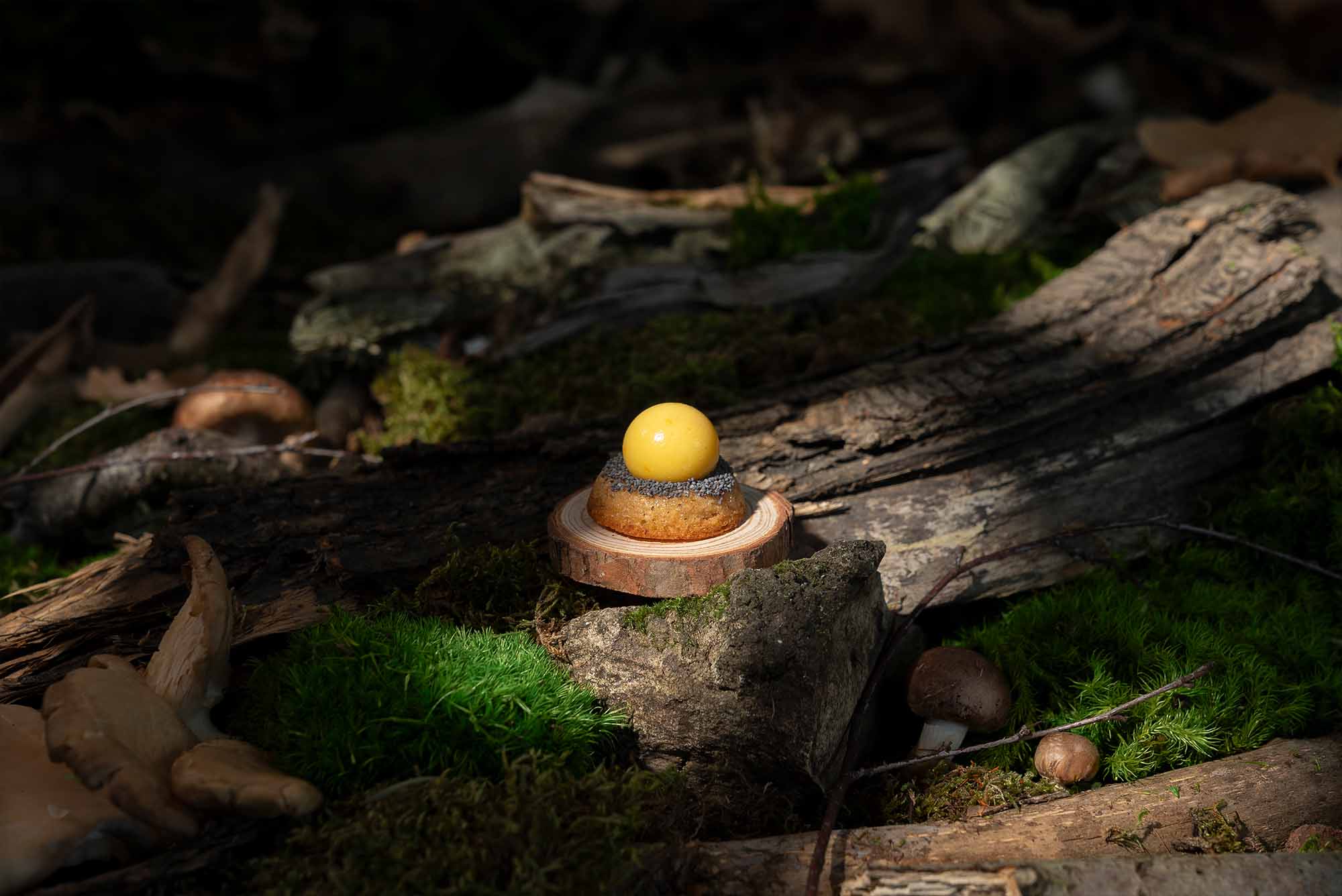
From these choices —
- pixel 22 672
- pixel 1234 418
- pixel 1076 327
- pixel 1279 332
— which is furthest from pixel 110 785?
pixel 1279 332

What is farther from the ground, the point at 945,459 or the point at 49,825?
the point at 49,825

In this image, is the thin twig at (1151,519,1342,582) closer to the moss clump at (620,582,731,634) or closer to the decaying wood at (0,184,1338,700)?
the decaying wood at (0,184,1338,700)

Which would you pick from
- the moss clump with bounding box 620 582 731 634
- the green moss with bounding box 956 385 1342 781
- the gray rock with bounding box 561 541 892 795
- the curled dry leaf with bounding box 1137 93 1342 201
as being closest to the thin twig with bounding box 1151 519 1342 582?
the green moss with bounding box 956 385 1342 781

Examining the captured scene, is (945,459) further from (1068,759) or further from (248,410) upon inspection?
(248,410)

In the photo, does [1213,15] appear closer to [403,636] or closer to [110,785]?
[403,636]

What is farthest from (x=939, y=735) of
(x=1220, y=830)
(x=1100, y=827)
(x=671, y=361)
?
(x=671, y=361)
